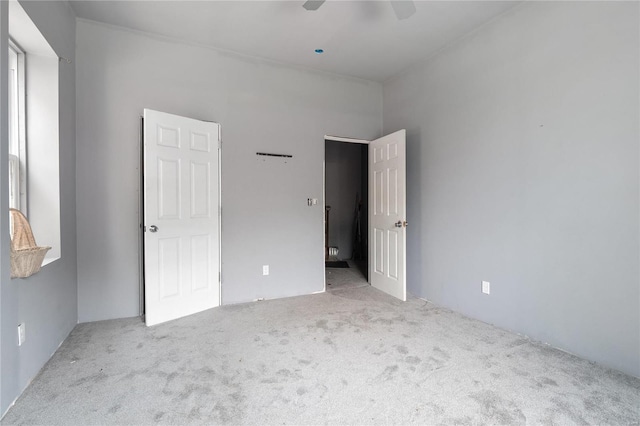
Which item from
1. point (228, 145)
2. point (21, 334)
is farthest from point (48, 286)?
point (228, 145)

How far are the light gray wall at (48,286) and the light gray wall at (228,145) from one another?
154mm

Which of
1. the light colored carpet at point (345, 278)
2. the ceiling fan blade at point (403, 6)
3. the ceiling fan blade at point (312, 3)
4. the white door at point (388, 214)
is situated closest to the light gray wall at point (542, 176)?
the white door at point (388, 214)

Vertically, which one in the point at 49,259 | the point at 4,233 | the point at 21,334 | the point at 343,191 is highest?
the point at 343,191

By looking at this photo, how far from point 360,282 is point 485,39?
3.09m

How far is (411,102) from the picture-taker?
3.60m

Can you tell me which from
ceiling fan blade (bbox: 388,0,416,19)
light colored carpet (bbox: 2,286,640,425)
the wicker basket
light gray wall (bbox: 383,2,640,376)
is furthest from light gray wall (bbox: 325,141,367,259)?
the wicker basket

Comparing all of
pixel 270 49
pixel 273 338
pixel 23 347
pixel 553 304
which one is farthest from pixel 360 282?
pixel 23 347

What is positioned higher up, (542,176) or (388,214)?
(542,176)

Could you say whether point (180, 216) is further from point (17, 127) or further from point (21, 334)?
point (21, 334)

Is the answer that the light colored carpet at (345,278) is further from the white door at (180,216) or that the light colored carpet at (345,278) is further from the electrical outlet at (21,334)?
the electrical outlet at (21,334)

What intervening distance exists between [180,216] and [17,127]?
4.21 ft

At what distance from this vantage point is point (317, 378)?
1.89 metres

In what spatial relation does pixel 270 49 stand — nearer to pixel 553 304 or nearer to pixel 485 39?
pixel 485 39

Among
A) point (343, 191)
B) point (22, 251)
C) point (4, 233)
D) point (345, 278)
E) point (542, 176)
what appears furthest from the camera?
point (343, 191)
